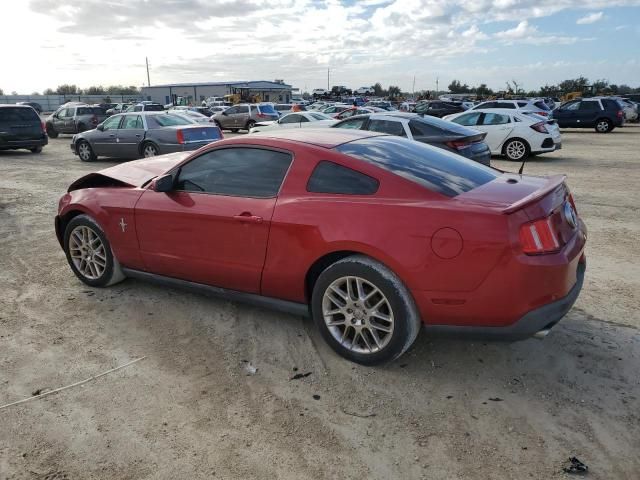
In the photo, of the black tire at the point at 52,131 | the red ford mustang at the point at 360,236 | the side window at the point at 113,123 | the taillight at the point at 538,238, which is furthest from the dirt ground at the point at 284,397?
the black tire at the point at 52,131

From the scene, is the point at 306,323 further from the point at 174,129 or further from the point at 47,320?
the point at 174,129

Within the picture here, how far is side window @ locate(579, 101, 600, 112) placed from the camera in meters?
25.3

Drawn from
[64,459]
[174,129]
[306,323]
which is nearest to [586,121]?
[174,129]

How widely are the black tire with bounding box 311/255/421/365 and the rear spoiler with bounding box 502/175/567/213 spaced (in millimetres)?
777

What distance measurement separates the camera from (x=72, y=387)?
328 centimetres

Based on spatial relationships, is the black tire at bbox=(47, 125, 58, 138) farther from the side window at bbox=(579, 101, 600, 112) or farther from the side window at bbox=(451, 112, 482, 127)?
the side window at bbox=(579, 101, 600, 112)

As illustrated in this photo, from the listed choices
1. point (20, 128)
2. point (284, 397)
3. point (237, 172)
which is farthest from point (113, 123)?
point (284, 397)

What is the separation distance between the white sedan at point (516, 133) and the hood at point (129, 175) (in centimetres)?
1127

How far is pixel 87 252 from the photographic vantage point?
4.81 meters

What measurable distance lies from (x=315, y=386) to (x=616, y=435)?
1.68 meters

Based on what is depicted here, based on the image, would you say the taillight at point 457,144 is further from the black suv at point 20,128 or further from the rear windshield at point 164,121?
the black suv at point 20,128

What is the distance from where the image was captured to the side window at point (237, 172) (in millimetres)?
3711

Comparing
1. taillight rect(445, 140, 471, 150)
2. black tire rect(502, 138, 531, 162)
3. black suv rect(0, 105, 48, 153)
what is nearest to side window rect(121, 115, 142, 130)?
black suv rect(0, 105, 48, 153)

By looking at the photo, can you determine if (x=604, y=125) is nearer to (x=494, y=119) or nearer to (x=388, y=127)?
(x=494, y=119)
